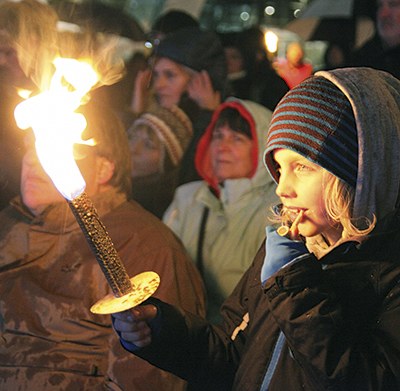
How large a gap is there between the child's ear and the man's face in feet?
6.34

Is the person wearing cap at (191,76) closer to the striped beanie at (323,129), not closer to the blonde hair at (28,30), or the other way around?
the blonde hair at (28,30)

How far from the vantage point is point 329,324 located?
197cm

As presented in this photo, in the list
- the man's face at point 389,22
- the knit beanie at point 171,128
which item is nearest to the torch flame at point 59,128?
the knit beanie at point 171,128

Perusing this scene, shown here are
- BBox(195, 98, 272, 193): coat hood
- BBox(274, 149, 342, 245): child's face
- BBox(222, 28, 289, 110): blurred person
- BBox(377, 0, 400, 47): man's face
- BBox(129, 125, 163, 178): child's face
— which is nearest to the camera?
BBox(274, 149, 342, 245): child's face

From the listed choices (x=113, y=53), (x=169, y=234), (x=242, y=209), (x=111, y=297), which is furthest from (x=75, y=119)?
(x=113, y=53)

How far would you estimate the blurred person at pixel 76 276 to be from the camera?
3170mm

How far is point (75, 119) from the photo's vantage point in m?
2.36

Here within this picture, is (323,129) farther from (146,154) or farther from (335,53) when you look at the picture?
(335,53)

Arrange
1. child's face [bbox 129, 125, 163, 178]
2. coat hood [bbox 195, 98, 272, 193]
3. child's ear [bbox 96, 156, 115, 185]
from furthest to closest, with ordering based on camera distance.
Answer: child's face [bbox 129, 125, 163, 178]
coat hood [bbox 195, 98, 272, 193]
child's ear [bbox 96, 156, 115, 185]

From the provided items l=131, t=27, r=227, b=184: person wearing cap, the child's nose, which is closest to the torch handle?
the child's nose

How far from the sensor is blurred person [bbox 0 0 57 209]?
4109mm

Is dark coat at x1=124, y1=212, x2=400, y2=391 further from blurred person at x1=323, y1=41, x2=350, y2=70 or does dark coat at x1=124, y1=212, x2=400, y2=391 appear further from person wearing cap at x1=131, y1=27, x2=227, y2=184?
blurred person at x1=323, y1=41, x2=350, y2=70

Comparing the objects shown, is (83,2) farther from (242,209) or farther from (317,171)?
(317,171)

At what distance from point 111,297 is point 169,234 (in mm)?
1392
